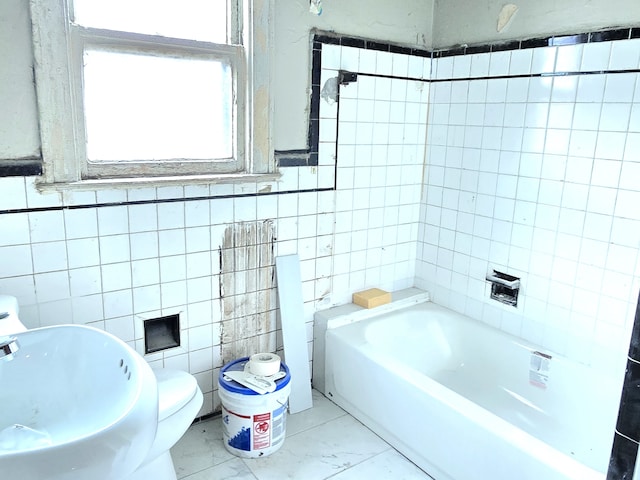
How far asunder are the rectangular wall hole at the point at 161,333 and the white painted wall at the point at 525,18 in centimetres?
188

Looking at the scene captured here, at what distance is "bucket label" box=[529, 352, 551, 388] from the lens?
218 centimetres

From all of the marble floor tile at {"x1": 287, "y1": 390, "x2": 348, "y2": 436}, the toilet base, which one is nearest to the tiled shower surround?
the marble floor tile at {"x1": 287, "y1": 390, "x2": 348, "y2": 436}

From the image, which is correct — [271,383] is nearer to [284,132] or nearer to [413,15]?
[284,132]

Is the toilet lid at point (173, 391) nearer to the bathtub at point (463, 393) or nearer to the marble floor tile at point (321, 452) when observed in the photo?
the marble floor tile at point (321, 452)

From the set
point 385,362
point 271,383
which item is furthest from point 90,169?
point 385,362

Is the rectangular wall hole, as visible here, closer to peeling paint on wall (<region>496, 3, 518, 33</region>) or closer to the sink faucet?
the sink faucet

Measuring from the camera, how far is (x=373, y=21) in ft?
7.68

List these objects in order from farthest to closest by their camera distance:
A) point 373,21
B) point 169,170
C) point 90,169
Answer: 1. point 373,21
2. point 169,170
3. point 90,169

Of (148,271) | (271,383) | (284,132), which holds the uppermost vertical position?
(284,132)

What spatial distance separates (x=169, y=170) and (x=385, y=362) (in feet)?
3.85

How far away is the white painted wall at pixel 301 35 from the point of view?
208 cm

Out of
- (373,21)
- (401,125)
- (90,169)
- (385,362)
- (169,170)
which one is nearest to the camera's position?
(90,169)

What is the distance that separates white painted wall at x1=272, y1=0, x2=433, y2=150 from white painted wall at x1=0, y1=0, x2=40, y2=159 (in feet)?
2.95

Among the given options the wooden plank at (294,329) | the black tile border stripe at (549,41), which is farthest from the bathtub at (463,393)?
the black tile border stripe at (549,41)
